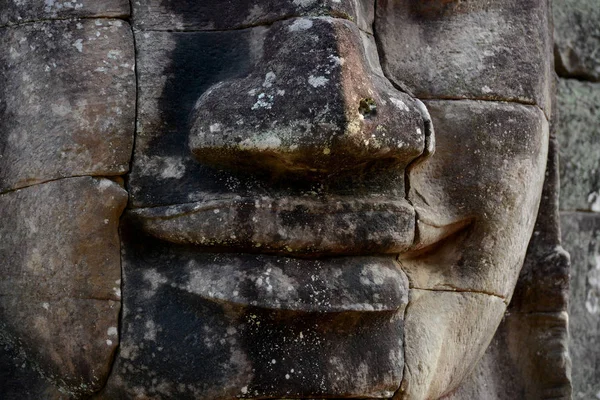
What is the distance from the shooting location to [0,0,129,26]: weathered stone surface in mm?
1918

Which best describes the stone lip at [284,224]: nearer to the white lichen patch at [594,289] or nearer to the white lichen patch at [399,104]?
the white lichen patch at [399,104]

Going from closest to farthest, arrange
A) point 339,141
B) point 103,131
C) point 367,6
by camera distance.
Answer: point 339,141 → point 103,131 → point 367,6

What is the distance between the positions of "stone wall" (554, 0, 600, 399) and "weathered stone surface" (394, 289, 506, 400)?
64cm

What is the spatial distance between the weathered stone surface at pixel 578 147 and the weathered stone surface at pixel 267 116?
3.42 ft

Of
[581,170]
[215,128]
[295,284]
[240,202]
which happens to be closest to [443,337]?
[295,284]

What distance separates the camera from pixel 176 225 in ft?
6.09

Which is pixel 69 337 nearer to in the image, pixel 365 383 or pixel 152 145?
pixel 152 145

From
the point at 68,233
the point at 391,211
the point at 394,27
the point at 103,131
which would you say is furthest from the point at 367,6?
the point at 68,233

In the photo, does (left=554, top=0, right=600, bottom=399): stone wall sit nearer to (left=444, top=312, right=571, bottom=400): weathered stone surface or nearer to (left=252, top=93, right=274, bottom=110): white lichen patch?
(left=444, top=312, right=571, bottom=400): weathered stone surface

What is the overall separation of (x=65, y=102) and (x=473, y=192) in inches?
31.6

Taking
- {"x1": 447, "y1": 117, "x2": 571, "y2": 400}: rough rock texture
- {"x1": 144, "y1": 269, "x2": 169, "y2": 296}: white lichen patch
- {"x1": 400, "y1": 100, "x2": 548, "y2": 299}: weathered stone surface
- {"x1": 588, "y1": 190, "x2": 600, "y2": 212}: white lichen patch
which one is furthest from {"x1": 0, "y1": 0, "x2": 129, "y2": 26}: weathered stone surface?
{"x1": 588, "y1": 190, "x2": 600, "y2": 212}: white lichen patch

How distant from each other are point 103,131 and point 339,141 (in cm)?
43

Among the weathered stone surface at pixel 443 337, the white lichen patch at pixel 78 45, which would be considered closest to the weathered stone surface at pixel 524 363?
the weathered stone surface at pixel 443 337

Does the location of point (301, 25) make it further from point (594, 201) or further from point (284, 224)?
point (594, 201)
